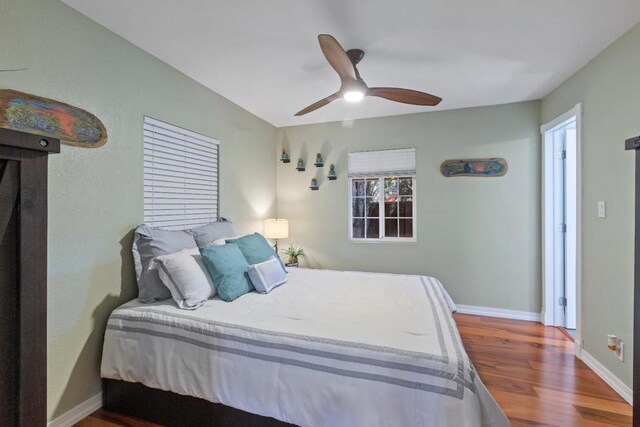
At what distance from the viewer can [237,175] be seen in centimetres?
347

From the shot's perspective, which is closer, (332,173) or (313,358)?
(313,358)

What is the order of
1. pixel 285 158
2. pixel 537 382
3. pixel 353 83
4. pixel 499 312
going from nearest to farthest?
pixel 353 83 → pixel 537 382 → pixel 499 312 → pixel 285 158

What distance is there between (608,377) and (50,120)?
Result: 4136 mm

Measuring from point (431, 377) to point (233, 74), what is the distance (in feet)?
8.90

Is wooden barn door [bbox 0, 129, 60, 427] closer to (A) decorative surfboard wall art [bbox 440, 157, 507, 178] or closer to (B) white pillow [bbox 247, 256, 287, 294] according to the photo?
(B) white pillow [bbox 247, 256, 287, 294]

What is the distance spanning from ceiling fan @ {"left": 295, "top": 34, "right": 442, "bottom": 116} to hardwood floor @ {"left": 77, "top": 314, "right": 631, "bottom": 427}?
7.18ft

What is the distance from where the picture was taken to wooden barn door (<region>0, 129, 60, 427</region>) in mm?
730

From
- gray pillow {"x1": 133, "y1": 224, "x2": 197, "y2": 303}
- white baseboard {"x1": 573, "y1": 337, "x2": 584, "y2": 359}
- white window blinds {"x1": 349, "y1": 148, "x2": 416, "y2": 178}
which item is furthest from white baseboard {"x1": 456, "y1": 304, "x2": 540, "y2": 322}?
gray pillow {"x1": 133, "y1": 224, "x2": 197, "y2": 303}

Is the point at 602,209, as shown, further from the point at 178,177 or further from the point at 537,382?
the point at 178,177

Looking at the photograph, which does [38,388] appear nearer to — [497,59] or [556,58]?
[497,59]

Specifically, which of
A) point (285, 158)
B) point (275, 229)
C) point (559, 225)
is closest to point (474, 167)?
point (559, 225)

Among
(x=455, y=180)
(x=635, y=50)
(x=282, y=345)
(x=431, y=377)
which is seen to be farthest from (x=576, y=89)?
(x=282, y=345)

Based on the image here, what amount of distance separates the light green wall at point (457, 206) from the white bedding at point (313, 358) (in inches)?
67.6

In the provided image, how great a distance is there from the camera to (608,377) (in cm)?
223
